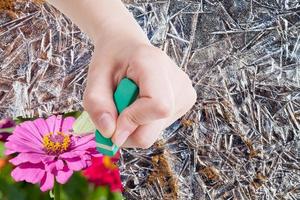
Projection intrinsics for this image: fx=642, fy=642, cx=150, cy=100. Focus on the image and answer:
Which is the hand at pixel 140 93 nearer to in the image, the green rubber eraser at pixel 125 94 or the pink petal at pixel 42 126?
the green rubber eraser at pixel 125 94

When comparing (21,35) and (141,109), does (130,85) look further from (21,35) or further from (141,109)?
(21,35)

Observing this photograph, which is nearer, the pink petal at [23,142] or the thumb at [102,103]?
the thumb at [102,103]

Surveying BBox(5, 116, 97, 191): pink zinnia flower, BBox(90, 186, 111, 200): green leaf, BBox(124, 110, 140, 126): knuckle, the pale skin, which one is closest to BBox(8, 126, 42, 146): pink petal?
BBox(5, 116, 97, 191): pink zinnia flower

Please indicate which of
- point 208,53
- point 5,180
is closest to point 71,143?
point 5,180

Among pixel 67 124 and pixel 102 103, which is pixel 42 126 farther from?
pixel 102 103

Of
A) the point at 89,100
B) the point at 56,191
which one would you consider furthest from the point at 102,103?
the point at 56,191

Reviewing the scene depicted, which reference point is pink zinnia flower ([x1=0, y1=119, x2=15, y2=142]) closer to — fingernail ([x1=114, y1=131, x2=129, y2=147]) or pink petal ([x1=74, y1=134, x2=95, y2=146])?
pink petal ([x1=74, y1=134, x2=95, y2=146])

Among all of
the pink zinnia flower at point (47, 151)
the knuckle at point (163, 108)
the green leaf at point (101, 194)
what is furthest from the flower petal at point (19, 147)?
the knuckle at point (163, 108)
